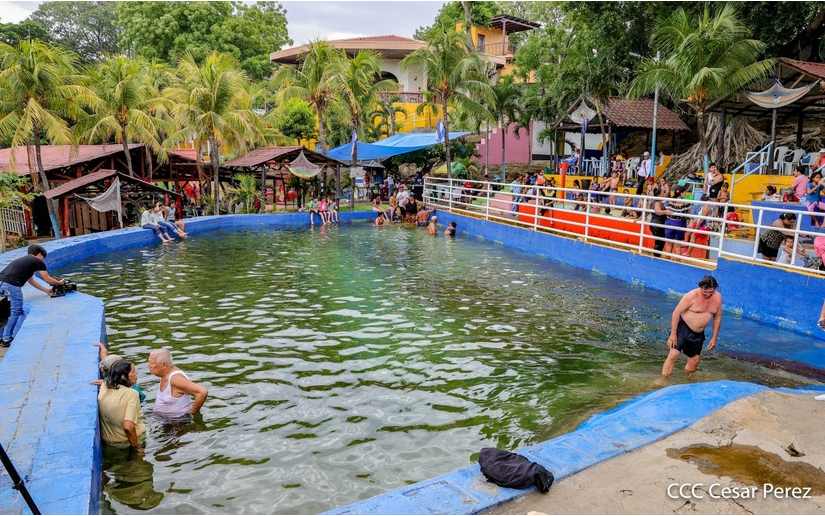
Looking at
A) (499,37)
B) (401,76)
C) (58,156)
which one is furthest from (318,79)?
(499,37)

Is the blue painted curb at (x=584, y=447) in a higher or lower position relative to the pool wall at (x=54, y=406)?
lower

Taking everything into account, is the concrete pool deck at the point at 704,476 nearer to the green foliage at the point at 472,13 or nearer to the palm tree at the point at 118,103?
the palm tree at the point at 118,103

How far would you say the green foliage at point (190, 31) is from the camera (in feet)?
143

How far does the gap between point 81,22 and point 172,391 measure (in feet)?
203

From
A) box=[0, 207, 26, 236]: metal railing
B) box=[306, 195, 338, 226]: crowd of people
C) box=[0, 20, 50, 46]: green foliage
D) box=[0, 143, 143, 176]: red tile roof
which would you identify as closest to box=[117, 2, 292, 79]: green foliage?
box=[0, 20, 50, 46]: green foliage

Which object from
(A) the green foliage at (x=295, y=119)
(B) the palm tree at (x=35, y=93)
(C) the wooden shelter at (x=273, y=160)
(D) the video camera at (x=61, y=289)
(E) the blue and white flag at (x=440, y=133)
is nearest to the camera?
(D) the video camera at (x=61, y=289)

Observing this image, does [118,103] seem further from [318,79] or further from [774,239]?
[774,239]

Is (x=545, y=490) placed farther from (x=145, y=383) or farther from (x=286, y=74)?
(x=286, y=74)

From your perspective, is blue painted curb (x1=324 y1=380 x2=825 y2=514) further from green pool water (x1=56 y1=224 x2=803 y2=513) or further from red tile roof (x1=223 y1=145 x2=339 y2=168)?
red tile roof (x1=223 y1=145 x2=339 y2=168)

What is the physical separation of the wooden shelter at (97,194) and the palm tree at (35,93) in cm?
94

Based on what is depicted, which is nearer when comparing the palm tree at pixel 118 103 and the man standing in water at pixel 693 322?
the man standing in water at pixel 693 322

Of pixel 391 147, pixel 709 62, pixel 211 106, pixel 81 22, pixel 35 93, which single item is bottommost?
pixel 391 147

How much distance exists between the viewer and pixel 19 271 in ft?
29.3

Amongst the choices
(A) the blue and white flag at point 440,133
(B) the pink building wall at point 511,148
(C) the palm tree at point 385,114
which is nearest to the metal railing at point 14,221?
(A) the blue and white flag at point 440,133
